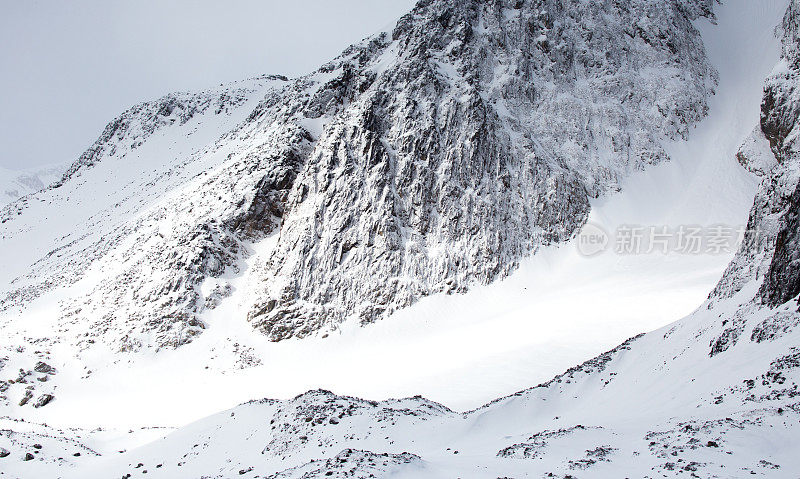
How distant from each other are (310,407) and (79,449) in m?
10.9

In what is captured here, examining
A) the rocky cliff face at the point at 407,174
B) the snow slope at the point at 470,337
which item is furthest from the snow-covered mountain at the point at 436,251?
the snow slope at the point at 470,337

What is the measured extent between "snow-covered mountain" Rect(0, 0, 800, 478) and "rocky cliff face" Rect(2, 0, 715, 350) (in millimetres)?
257

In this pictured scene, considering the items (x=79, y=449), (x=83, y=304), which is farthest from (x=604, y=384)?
(x=83, y=304)

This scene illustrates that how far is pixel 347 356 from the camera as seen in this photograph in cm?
3791

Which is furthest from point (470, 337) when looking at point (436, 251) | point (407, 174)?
point (407, 174)

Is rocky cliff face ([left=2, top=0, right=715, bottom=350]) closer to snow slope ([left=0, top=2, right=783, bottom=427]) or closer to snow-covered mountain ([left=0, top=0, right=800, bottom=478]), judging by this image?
snow-covered mountain ([left=0, top=0, right=800, bottom=478])

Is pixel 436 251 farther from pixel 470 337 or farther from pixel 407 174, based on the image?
pixel 470 337

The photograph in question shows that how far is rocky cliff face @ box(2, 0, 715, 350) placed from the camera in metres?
42.5

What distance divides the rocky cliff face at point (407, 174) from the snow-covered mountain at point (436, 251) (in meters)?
0.26

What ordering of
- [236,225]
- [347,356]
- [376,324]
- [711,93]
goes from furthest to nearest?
[711,93] → [236,225] → [376,324] → [347,356]

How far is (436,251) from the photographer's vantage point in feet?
145

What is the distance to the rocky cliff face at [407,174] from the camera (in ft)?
140

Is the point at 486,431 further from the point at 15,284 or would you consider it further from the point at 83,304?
the point at 15,284

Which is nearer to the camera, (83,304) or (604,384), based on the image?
(604,384)
